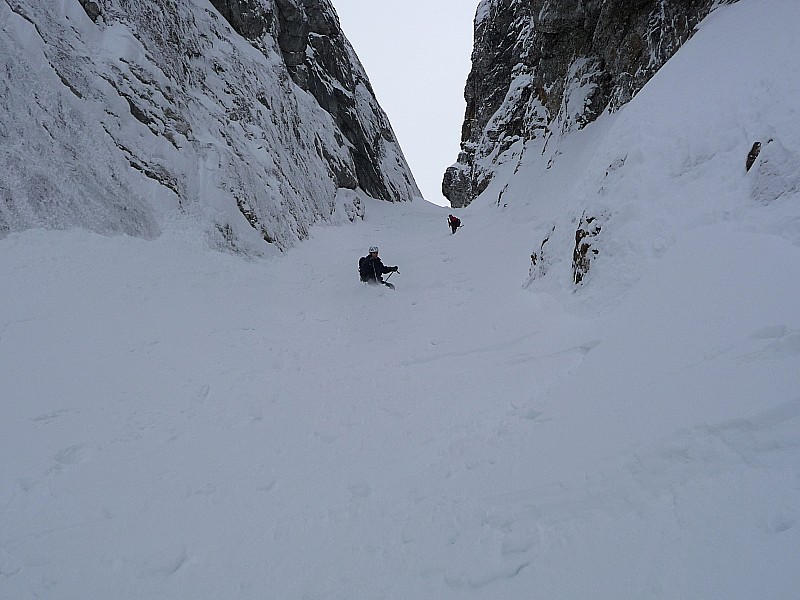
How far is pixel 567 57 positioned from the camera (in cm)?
1980

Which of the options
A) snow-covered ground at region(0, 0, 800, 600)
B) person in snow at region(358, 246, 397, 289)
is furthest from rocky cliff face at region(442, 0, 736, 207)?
person in snow at region(358, 246, 397, 289)

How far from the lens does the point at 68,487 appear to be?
153 inches

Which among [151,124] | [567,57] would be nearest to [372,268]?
[151,124]

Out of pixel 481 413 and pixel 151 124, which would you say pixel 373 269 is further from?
pixel 151 124

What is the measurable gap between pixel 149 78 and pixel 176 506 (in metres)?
14.1

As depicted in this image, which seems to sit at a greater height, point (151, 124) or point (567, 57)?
point (567, 57)

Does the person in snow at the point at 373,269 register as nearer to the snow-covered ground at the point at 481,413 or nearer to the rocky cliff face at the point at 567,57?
the snow-covered ground at the point at 481,413

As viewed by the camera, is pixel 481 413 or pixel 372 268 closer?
pixel 481 413

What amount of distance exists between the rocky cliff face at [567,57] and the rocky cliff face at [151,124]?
1275cm

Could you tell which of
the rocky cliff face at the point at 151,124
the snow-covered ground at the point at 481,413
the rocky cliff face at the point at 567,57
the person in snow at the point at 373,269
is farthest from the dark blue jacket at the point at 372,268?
the rocky cliff face at the point at 567,57

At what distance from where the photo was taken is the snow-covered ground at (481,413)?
2.79m

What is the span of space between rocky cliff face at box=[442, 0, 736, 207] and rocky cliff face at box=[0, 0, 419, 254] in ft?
41.8

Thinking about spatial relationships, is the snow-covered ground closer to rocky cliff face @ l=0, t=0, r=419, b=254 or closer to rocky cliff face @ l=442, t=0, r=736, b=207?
rocky cliff face @ l=0, t=0, r=419, b=254

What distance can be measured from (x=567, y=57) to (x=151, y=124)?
56.5 feet
